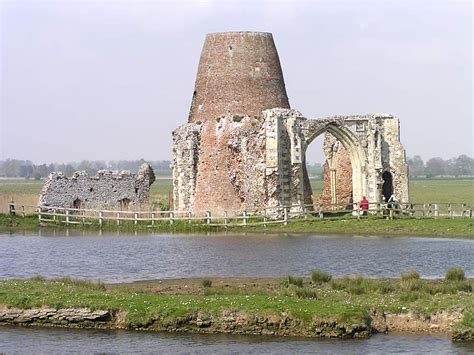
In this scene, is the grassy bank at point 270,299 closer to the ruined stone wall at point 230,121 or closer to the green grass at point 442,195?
the ruined stone wall at point 230,121

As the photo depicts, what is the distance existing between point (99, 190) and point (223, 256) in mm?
19935

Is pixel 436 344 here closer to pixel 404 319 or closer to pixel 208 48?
pixel 404 319

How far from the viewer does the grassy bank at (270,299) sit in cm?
1989

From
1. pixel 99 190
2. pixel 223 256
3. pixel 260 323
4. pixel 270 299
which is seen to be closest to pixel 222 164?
pixel 99 190

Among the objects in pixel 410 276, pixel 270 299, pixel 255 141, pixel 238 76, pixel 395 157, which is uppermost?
pixel 238 76

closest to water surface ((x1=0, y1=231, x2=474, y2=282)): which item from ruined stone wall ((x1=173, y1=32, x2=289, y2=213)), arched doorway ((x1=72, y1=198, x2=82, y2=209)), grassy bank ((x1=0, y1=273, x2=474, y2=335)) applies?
grassy bank ((x1=0, y1=273, x2=474, y2=335))

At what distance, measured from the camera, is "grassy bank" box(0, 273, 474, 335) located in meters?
19.9

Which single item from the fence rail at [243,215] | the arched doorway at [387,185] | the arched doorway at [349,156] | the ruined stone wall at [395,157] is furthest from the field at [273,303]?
the arched doorway at [387,185]

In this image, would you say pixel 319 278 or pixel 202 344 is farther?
pixel 319 278

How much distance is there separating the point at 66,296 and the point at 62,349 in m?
2.86

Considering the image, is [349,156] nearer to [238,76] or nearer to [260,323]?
[238,76]

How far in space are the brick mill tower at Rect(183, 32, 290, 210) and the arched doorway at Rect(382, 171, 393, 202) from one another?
5398mm

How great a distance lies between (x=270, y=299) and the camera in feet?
68.1

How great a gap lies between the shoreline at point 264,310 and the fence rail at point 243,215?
21.7m
